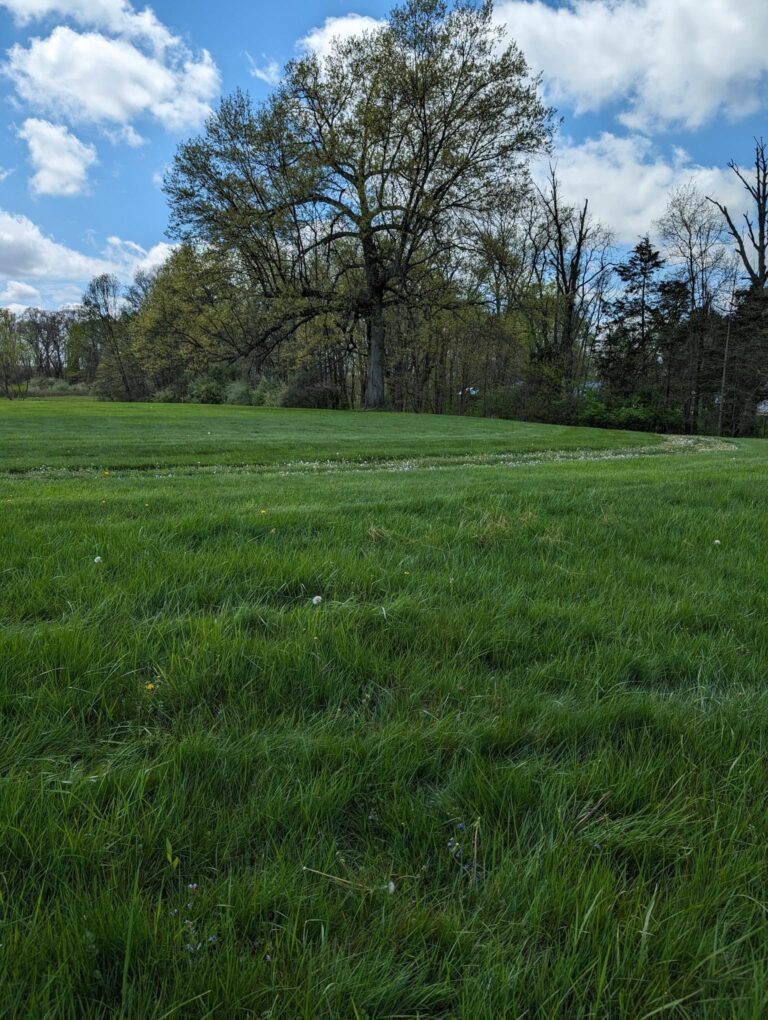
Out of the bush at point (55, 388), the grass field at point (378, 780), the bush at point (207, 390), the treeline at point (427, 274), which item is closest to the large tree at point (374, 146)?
the treeline at point (427, 274)

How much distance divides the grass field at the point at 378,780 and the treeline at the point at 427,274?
27.1m

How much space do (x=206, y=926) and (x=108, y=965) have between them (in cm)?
20

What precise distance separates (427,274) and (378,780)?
30388 millimetres

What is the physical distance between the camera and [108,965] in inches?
43.2

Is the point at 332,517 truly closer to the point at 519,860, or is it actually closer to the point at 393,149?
the point at 519,860

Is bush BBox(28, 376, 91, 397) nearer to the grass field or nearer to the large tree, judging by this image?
the large tree

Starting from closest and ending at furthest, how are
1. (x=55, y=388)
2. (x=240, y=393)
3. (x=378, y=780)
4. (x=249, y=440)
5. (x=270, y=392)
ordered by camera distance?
(x=378, y=780) → (x=249, y=440) → (x=270, y=392) → (x=240, y=393) → (x=55, y=388)

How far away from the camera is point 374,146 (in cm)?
2811

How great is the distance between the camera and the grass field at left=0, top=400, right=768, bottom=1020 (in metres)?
1.10

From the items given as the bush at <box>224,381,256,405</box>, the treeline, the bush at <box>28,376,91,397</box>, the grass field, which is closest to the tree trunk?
the treeline

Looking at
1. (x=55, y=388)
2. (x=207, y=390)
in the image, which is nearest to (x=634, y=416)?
(x=207, y=390)

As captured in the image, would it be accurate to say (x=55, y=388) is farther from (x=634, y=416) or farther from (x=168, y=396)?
(x=634, y=416)

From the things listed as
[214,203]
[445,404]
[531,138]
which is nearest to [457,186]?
[531,138]

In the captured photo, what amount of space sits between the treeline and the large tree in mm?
94
